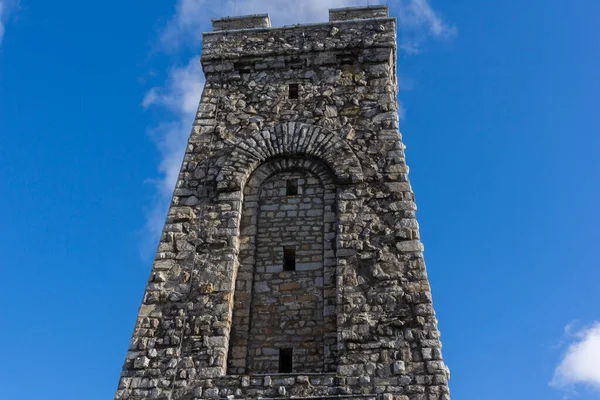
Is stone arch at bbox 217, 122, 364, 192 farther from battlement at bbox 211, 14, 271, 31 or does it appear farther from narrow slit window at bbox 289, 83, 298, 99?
battlement at bbox 211, 14, 271, 31

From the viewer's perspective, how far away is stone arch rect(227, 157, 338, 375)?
9547 millimetres

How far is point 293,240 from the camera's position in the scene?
1061 centimetres

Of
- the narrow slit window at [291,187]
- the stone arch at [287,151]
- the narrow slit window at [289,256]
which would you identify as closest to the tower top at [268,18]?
the stone arch at [287,151]

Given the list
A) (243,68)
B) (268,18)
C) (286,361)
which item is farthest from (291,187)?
(268,18)

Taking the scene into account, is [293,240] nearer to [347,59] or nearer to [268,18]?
[347,59]

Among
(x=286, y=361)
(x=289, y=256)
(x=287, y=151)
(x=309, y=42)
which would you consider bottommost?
(x=286, y=361)

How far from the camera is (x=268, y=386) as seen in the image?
8922 mm

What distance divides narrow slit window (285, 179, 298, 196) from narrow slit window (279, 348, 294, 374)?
2.62 meters

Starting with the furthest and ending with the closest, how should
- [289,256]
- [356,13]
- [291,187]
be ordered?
[356,13] → [291,187] → [289,256]

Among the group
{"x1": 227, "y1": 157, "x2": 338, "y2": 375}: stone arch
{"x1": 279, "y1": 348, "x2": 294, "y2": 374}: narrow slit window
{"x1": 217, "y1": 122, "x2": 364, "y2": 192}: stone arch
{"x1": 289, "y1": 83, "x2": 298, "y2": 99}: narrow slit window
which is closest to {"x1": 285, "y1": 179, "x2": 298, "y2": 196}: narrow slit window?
{"x1": 227, "y1": 157, "x2": 338, "y2": 375}: stone arch

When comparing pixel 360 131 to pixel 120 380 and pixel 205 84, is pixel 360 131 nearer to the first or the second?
pixel 205 84

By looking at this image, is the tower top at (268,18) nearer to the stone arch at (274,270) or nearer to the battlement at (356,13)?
the battlement at (356,13)

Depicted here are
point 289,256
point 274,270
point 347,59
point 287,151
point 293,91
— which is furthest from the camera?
point 347,59

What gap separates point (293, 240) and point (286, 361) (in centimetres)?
189
